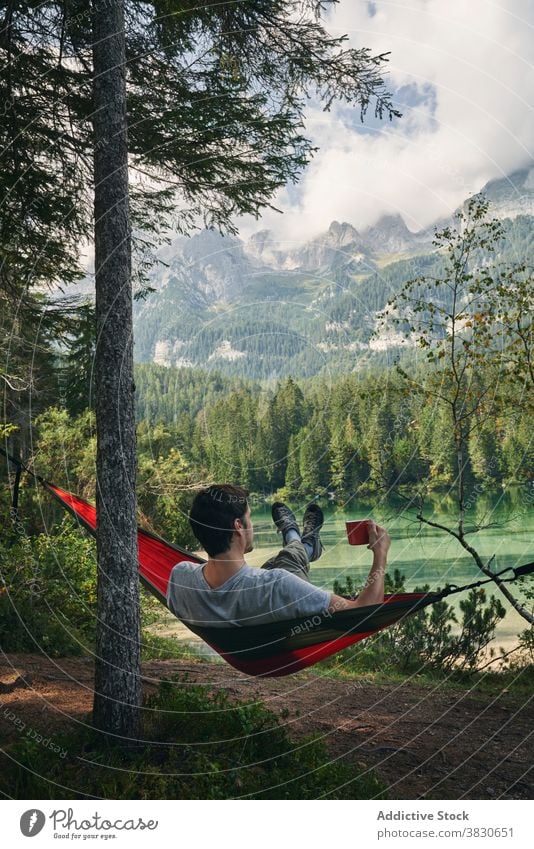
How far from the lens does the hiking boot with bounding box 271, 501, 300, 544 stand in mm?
3609

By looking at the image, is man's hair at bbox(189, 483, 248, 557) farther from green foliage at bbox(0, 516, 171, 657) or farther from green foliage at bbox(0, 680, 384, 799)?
green foliage at bbox(0, 516, 171, 657)

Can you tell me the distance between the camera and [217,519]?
278 cm

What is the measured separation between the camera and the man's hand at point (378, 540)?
8.07 feet

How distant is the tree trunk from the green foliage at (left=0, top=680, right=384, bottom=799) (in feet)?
0.47

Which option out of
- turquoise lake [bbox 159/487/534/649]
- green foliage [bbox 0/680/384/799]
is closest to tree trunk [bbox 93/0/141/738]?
green foliage [bbox 0/680/384/799]

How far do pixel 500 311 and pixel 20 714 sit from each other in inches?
155

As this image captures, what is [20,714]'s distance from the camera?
3133 millimetres

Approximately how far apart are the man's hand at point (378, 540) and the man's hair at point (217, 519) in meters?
0.56

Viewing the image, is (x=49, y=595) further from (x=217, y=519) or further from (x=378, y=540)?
(x=378, y=540)

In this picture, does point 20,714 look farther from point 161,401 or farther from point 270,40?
point 161,401

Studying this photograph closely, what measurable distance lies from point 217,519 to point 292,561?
0.69 m

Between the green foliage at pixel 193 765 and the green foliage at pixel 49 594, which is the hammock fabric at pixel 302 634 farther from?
the green foliage at pixel 49 594

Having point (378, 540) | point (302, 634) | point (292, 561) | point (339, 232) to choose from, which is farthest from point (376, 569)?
point (339, 232)

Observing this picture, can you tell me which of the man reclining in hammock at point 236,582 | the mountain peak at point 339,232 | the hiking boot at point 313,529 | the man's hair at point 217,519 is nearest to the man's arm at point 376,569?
the man reclining in hammock at point 236,582
